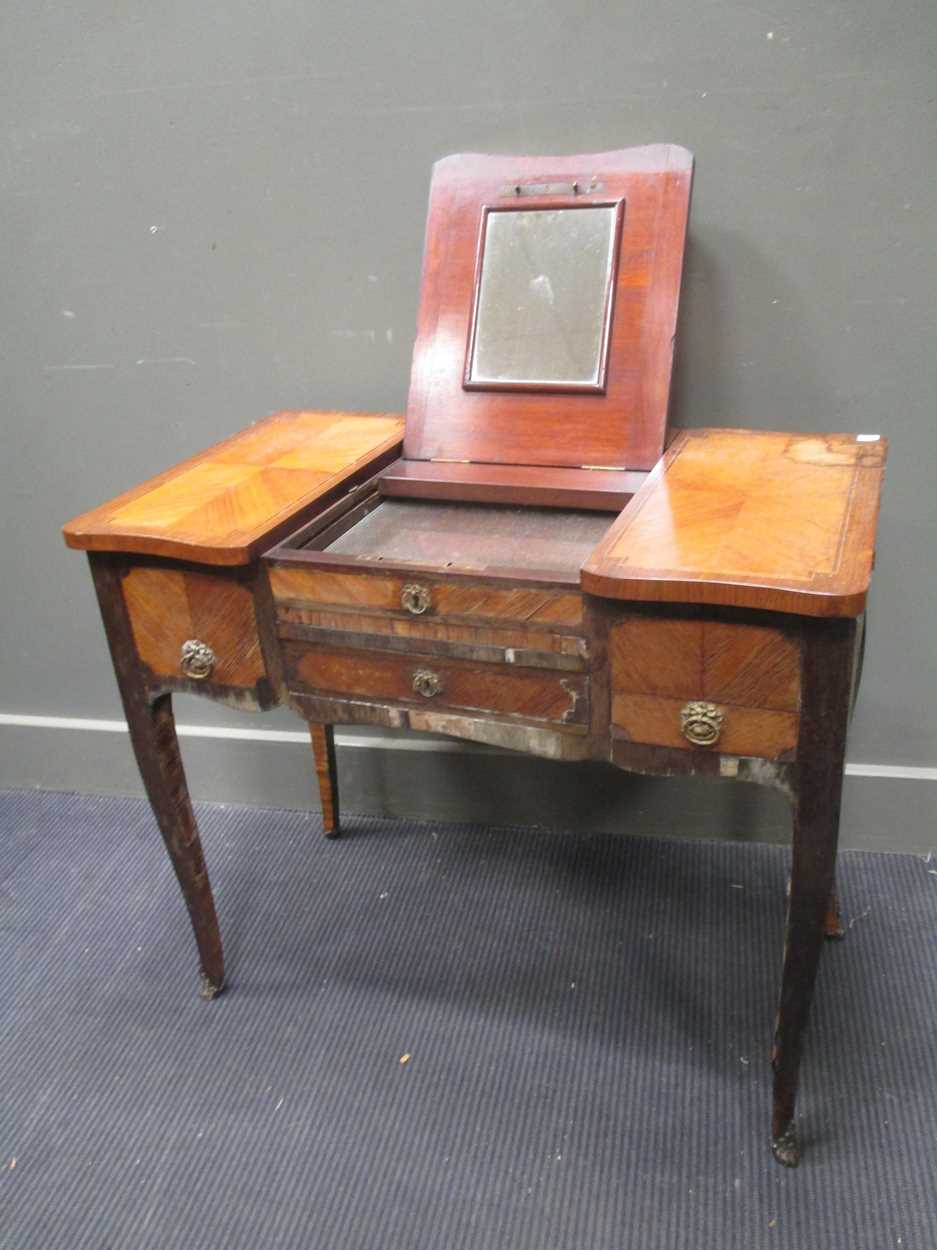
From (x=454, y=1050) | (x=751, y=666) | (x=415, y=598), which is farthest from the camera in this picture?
(x=454, y=1050)

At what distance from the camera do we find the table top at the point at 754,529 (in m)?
1.01

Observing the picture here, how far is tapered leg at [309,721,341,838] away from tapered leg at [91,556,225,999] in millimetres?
380

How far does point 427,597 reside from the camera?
1169 mm

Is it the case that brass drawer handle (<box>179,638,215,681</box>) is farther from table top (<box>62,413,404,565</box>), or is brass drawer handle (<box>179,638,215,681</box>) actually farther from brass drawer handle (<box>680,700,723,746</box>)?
brass drawer handle (<box>680,700,723,746</box>)

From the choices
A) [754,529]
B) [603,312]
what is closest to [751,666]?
[754,529]

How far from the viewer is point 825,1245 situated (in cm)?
125

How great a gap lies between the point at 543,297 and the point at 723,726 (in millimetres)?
674

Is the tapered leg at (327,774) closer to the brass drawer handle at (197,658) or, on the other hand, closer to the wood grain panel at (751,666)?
the brass drawer handle at (197,658)

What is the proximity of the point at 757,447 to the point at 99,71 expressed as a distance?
1183mm

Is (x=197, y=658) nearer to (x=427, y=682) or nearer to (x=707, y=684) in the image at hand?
(x=427, y=682)

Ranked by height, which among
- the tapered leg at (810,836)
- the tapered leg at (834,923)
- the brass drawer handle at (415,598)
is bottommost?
the tapered leg at (834,923)

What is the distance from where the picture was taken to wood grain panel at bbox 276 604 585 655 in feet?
3.78

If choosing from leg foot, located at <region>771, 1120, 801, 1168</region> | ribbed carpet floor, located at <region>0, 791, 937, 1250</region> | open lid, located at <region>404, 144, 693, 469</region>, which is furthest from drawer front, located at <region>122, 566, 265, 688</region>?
leg foot, located at <region>771, 1120, 801, 1168</region>

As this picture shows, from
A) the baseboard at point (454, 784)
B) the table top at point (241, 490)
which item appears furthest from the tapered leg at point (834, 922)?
the table top at point (241, 490)
